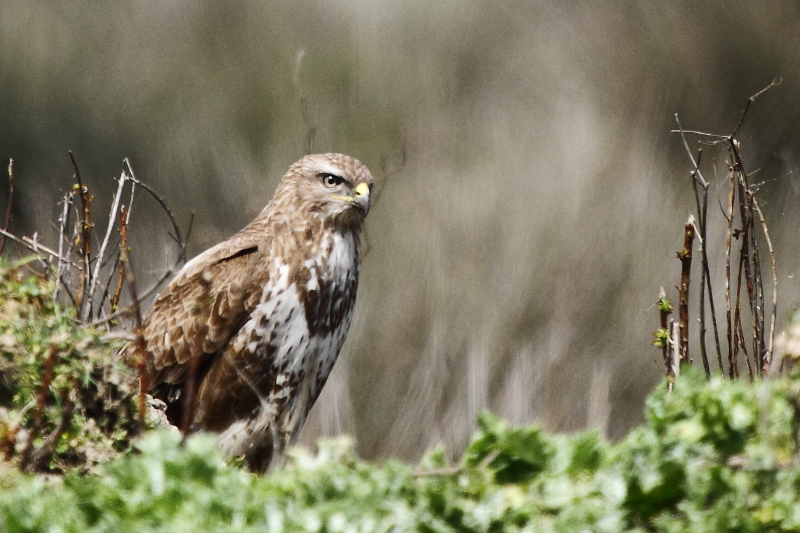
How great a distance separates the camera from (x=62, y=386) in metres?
A: 2.58

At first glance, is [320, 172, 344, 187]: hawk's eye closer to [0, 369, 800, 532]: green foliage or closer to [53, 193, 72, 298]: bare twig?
[53, 193, 72, 298]: bare twig

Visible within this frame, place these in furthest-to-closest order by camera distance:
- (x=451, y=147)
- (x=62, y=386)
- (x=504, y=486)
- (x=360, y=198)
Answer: (x=451, y=147)
(x=360, y=198)
(x=62, y=386)
(x=504, y=486)

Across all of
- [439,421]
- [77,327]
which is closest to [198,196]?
[439,421]

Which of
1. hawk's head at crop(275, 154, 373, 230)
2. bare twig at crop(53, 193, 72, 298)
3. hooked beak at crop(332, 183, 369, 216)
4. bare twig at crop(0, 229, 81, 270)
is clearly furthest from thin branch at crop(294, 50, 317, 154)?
bare twig at crop(0, 229, 81, 270)

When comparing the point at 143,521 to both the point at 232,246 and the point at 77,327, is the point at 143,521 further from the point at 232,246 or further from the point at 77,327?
the point at 232,246

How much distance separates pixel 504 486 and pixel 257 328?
1973 mm

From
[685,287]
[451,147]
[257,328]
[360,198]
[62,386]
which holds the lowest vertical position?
[62,386]

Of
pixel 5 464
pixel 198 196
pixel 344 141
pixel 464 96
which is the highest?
pixel 464 96

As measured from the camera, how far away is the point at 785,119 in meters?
6.74

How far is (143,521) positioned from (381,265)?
4697 mm

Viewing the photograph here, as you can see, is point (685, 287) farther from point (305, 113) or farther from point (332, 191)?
point (305, 113)

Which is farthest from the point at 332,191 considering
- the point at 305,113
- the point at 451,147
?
the point at 451,147

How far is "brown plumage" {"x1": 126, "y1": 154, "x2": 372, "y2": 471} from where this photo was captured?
159 inches

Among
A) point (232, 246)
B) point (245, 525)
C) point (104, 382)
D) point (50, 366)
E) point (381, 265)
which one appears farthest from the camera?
point (381, 265)
